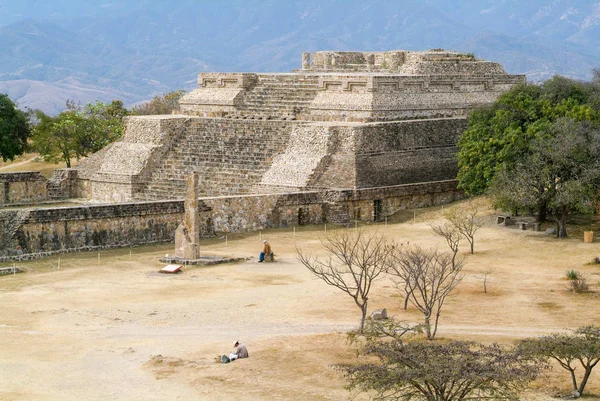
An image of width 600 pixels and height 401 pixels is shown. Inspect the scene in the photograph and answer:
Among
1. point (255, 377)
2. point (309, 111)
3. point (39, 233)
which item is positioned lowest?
point (255, 377)

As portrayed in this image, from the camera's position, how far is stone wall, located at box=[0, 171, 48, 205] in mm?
39562

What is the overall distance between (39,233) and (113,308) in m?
6.46

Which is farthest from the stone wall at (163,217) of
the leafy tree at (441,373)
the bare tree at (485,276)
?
the leafy tree at (441,373)

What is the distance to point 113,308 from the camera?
24016mm

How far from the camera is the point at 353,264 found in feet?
83.4

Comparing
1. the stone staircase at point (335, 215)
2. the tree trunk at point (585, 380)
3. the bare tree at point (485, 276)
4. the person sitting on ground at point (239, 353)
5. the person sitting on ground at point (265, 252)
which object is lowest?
the tree trunk at point (585, 380)

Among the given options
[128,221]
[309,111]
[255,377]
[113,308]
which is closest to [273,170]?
[309,111]

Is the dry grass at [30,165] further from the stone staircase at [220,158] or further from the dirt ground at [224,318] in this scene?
the dirt ground at [224,318]

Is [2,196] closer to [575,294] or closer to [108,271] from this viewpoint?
[108,271]

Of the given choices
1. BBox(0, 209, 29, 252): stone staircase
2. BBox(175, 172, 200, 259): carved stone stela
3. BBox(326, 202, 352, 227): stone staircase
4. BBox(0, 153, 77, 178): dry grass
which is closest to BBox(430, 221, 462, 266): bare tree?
BBox(326, 202, 352, 227): stone staircase

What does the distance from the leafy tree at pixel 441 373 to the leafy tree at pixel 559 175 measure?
13.6 m

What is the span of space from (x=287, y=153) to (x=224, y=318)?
14.3 m

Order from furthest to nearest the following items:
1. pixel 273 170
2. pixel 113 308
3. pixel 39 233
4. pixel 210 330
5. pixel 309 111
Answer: pixel 309 111 → pixel 273 170 → pixel 39 233 → pixel 113 308 → pixel 210 330

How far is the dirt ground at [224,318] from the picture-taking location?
19156 millimetres
